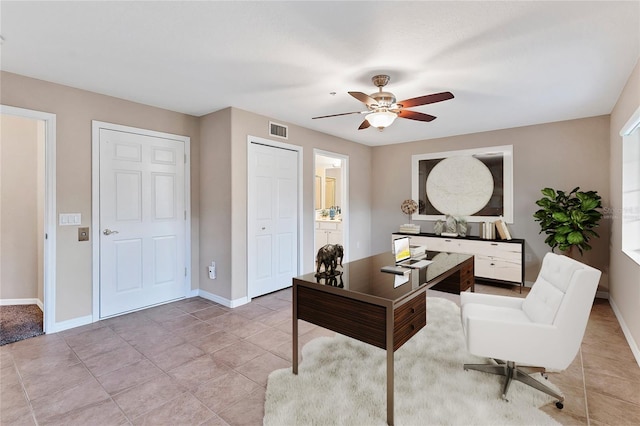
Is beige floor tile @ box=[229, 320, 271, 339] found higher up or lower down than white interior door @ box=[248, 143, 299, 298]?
lower down

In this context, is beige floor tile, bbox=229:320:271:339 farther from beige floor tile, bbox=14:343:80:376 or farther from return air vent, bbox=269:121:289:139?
return air vent, bbox=269:121:289:139

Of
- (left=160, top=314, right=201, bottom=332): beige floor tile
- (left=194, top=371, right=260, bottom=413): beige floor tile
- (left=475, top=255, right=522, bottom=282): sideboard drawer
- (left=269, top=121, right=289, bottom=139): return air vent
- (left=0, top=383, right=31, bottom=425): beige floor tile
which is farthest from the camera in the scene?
(left=475, top=255, right=522, bottom=282): sideboard drawer

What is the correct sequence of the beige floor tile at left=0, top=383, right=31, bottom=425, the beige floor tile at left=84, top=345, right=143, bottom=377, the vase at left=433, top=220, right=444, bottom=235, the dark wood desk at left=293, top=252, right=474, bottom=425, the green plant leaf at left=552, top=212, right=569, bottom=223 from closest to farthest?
1. the dark wood desk at left=293, top=252, right=474, bottom=425
2. the beige floor tile at left=0, top=383, right=31, bottom=425
3. the beige floor tile at left=84, top=345, right=143, bottom=377
4. the green plant leaf at left=552, top=212, right=569, bottom=223
5. the vase at left=433, top=220, right=444, bottom=235

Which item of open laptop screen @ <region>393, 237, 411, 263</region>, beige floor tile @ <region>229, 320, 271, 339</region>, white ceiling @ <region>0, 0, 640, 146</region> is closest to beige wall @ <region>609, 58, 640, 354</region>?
white ceiling @ <region>0, 0, 640, 146</region>

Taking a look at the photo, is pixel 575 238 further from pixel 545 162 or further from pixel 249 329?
pixel 249 329

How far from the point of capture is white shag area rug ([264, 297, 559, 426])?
1.79 meters

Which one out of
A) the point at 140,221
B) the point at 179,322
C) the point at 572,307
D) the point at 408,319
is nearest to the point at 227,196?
Answer: the point at 140,221

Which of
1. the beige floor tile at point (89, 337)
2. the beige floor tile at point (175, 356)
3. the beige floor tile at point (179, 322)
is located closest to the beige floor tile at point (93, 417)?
the beige floor tile at point (175, 356)

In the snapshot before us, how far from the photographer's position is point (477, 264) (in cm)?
468

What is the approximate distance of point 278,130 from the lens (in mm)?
4406

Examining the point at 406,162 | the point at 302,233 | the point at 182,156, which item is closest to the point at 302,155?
the point at 302,233

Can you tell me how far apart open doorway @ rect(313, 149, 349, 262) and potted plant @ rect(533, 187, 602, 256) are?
296 centimetres

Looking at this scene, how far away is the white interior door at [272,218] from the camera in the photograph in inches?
163

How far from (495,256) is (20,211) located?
638cm
